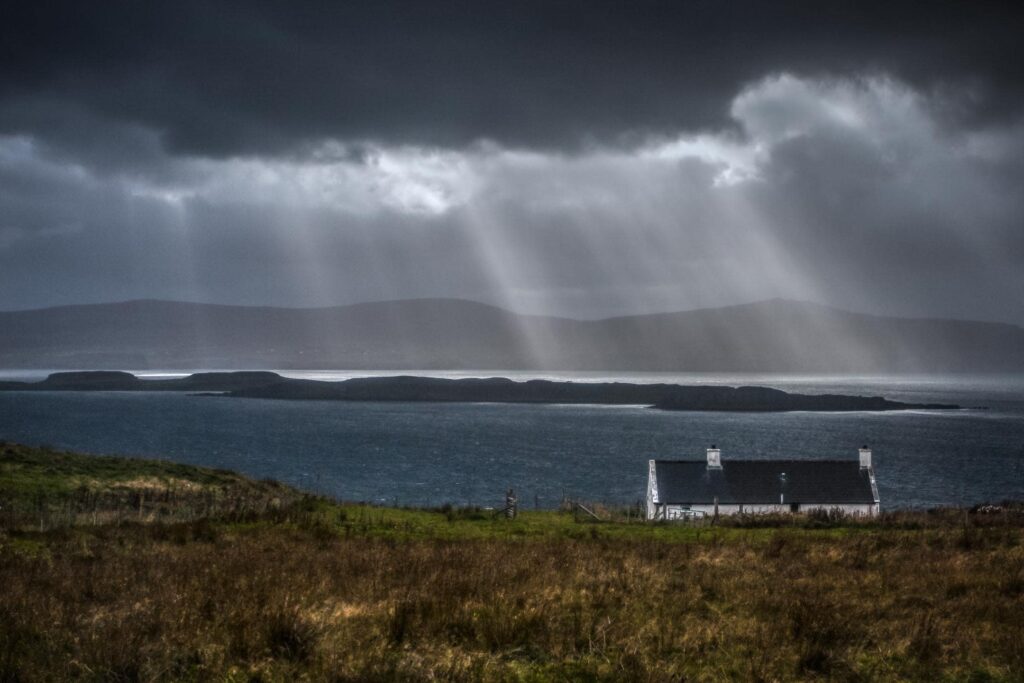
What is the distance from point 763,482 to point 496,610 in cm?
4555

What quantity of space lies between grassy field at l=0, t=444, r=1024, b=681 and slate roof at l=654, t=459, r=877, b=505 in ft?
107

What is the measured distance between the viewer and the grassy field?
7.95 metres

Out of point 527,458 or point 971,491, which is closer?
point 971,491

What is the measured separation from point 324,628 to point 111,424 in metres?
181

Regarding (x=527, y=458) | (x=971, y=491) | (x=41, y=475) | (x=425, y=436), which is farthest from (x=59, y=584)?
(x=425, y=436)

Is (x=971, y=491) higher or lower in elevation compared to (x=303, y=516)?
lower

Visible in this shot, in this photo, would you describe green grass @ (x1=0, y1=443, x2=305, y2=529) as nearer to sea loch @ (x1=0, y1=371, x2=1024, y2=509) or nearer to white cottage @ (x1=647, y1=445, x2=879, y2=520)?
sea loch @ (x1=0, y1=371, x2=1024, y2=509)

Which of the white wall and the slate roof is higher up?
the slate roof

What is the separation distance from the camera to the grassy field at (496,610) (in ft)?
26.1

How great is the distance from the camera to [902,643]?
8.95 m

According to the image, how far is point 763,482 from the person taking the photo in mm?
51719

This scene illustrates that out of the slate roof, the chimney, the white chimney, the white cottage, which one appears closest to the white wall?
the white cottage

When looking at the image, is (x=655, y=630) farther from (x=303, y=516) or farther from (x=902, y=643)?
(x=303, y=516)

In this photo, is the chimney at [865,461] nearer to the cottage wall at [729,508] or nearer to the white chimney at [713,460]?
the cottage wall at [729,508]
